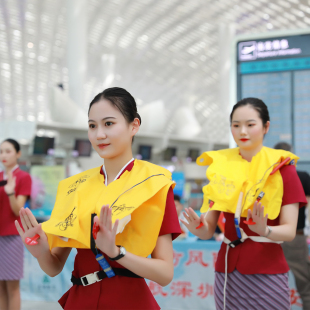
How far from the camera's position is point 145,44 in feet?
82.5

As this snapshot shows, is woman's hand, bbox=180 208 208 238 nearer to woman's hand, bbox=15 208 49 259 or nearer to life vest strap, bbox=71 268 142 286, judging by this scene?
life vest strap, bbox=71 268 142 286

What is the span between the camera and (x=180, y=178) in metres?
8.38

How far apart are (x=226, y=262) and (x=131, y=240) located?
29.6 inches

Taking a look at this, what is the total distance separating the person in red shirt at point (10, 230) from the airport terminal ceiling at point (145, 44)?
808 centimetres

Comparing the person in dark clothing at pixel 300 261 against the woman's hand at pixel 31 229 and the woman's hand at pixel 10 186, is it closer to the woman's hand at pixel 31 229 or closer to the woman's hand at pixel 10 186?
the woman's hand at pixel 10 186

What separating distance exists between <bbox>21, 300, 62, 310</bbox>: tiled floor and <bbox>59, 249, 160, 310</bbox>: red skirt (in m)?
3.24

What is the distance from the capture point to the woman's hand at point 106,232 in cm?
111

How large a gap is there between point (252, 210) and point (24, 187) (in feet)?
6.82

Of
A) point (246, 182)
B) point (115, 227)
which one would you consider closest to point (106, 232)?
point (115, 227)

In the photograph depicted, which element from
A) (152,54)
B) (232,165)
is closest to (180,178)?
(232,165)

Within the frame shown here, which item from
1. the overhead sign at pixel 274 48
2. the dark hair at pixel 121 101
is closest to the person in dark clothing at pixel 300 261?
the overhead sign at pixel 274 48

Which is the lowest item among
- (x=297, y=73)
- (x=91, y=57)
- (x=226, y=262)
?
(x=226, y=262)

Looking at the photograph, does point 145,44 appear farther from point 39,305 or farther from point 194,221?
point 194,221

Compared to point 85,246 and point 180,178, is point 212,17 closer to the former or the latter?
point 180,178
